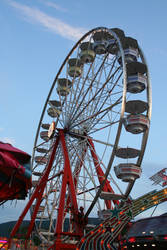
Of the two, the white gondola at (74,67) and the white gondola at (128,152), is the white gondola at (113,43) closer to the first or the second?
the white gondola at (74,67)

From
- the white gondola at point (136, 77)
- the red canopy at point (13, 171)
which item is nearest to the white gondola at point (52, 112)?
the white gondola at point (136, 77)

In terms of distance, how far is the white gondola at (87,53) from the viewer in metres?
24.6

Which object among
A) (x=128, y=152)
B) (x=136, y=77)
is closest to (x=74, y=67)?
(x=136, y=77)

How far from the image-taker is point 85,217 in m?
18.6

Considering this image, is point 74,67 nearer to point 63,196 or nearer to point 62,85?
point 62,85

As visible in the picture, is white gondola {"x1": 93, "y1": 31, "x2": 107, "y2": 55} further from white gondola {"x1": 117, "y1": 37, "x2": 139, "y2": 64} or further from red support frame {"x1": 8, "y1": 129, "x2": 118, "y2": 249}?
red support frame {"x1": 8, "y1": 129, "x2": 118, "y2": 249}

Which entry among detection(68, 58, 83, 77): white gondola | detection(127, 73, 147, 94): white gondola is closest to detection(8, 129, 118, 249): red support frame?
detection(127, 73, 147, 94): white gondola

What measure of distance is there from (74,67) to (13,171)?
764 inches

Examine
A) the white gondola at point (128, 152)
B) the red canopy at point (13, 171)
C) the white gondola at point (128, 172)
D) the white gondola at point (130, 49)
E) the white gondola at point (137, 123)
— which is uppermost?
the white gondola at point (130, 49)

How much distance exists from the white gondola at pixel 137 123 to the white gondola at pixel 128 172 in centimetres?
223

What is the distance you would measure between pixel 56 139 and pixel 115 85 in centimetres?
624

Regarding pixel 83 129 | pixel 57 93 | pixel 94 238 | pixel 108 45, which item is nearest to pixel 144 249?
pixel 94 238

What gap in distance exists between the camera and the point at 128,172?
17.8 metres

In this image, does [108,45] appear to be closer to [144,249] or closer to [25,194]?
[144,249]
